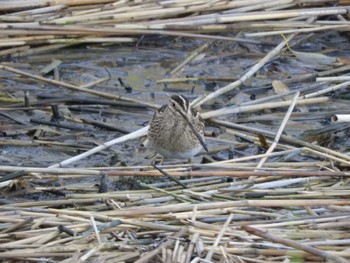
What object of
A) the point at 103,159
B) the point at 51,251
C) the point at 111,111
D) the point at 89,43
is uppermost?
the point at 89,43

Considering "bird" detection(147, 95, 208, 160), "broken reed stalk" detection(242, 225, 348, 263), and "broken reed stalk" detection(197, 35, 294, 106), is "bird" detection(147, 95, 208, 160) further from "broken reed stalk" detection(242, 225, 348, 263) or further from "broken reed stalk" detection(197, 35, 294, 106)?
"broken reed stalk" detection(242, 225, 348, 263)

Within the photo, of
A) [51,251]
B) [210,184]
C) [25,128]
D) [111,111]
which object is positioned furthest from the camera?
[111,111]

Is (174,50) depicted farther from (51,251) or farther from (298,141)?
(51,251)

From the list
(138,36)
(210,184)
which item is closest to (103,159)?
(210,184)

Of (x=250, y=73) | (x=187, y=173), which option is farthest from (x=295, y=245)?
(x=250, y=73)

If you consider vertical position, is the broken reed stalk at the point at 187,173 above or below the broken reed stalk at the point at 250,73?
below

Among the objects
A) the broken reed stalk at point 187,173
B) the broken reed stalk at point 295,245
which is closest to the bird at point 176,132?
the broken reed stalk at point 187,173

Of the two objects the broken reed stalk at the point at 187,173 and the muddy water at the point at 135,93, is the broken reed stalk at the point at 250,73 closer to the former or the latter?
the muddy water at the point at 135,93
